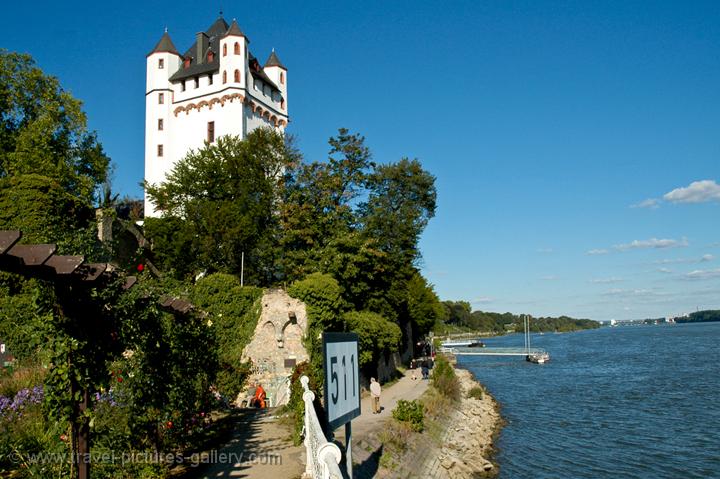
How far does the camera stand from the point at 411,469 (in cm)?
1770

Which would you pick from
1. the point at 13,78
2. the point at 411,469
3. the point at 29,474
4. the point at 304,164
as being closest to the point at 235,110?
the point at 304,164

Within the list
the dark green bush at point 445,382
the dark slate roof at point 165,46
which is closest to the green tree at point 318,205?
the dark green bush at point 445,382

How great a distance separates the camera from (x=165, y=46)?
48.8m

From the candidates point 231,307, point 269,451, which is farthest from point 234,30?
point 269,451

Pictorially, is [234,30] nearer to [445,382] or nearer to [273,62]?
[273,62]

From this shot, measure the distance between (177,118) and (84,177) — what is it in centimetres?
1559

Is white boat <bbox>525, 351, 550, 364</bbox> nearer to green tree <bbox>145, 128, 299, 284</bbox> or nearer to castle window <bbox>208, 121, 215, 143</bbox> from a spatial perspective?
green tree <bbox>145, 128, 299, 284</bbox>

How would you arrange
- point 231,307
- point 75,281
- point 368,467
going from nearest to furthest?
point 75,281, point 368,467, point 231,307

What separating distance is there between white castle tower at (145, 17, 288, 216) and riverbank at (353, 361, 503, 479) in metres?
26.3

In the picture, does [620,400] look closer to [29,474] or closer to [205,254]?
[205,254]

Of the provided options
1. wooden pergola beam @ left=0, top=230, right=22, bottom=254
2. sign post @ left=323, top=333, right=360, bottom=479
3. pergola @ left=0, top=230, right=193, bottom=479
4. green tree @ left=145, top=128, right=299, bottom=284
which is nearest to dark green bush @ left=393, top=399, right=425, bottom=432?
sign post @ left=323, top=333, right=360, bottom=479

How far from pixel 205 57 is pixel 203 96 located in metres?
4.23

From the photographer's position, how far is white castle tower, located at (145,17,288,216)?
45.0 m

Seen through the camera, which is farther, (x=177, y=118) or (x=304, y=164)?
(x=177, y=118)
